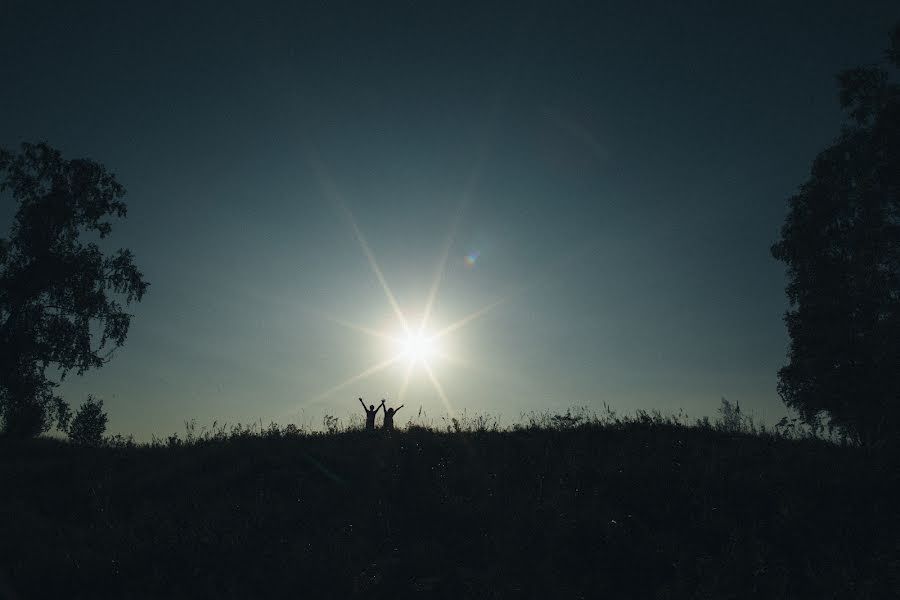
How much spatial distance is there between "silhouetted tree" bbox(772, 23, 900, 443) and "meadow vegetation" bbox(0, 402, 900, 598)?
23.5 feet

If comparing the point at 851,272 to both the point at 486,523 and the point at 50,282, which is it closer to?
the point at 486,523

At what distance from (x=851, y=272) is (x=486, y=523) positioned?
15.0 metres

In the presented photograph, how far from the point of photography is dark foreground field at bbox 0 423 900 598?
5.21 m

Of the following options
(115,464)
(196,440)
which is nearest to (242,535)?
(115,464)

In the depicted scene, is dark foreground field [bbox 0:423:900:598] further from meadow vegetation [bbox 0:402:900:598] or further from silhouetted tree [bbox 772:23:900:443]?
silhouetted tree [bbox 772:23:900:443]

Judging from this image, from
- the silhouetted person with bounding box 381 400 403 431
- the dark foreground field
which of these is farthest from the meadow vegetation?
the silhouetted person with bounding box 381 400 403 431

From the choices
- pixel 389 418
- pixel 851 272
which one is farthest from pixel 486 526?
pixel 851 272

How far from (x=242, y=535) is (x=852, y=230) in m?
18.4

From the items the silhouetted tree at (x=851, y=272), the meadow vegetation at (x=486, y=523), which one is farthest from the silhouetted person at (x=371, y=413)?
the silhouetted tree at (x=851, y=272)

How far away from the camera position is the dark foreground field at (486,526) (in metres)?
5.21

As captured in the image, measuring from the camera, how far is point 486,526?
639cm

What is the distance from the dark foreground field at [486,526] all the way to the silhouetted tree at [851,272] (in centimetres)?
756

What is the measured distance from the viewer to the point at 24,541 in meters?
7.10

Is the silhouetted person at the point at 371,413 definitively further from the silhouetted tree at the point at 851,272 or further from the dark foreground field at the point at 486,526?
the silhouetted tree at the point at 851,272
